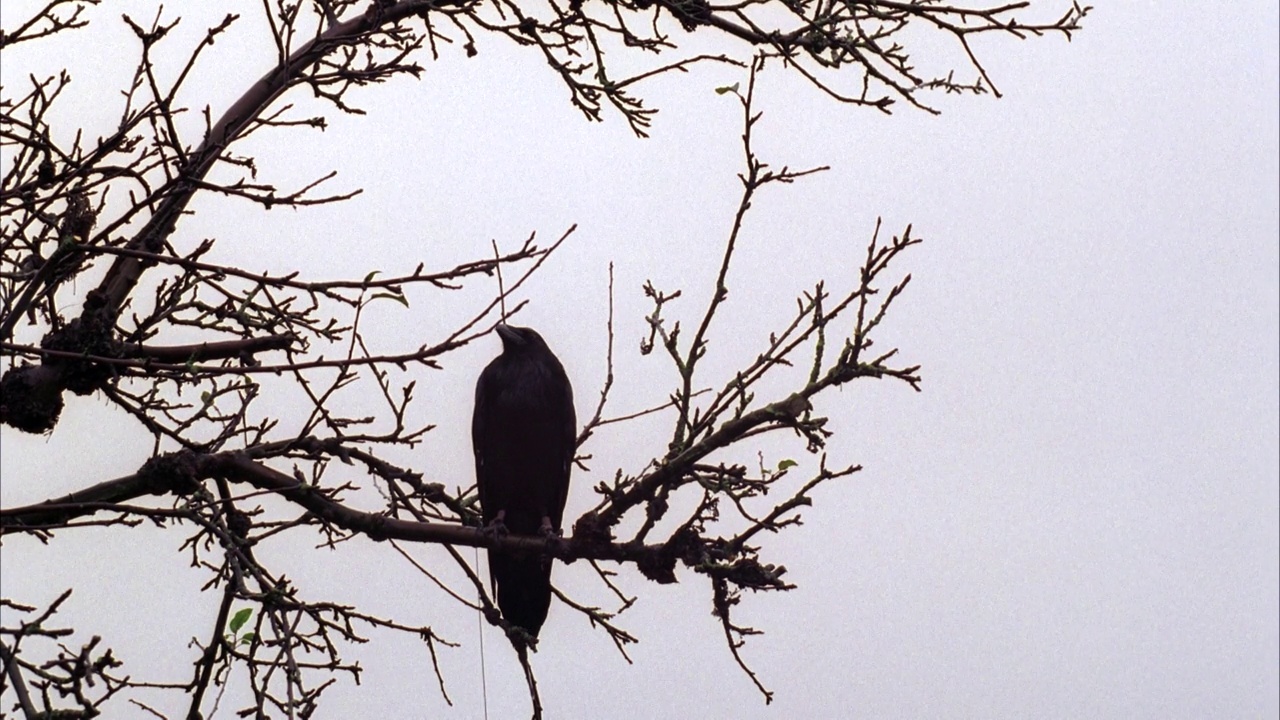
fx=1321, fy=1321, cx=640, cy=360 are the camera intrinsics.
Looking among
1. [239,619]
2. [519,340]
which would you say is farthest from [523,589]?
[239,619]

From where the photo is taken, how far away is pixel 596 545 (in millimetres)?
3787

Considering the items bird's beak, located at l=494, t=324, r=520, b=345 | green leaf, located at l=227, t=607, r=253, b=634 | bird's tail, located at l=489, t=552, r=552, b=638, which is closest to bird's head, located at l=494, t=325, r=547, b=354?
bird's beak, located at l=494, t=324, r=520, b=345

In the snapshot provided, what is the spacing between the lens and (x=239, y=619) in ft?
12.9

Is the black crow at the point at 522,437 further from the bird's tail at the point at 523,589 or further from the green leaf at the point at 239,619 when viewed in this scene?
the green leaf at the point at 239,619

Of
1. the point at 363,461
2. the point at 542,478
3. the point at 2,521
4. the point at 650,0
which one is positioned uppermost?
the point at 650,0

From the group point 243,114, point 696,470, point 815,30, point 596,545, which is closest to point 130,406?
point 243,114

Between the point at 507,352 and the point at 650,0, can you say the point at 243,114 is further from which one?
the point at 507,352

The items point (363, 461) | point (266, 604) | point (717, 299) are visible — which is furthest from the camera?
point (363, 461)

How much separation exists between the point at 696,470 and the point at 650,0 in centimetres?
205

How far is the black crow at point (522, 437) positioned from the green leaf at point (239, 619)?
222cm

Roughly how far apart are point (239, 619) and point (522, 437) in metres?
2.49

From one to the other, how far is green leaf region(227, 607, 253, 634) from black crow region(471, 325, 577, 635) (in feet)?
7.29

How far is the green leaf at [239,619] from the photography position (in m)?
3.92

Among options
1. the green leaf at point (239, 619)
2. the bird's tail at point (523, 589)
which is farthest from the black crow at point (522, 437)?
the green leaf at point (239, 619)
